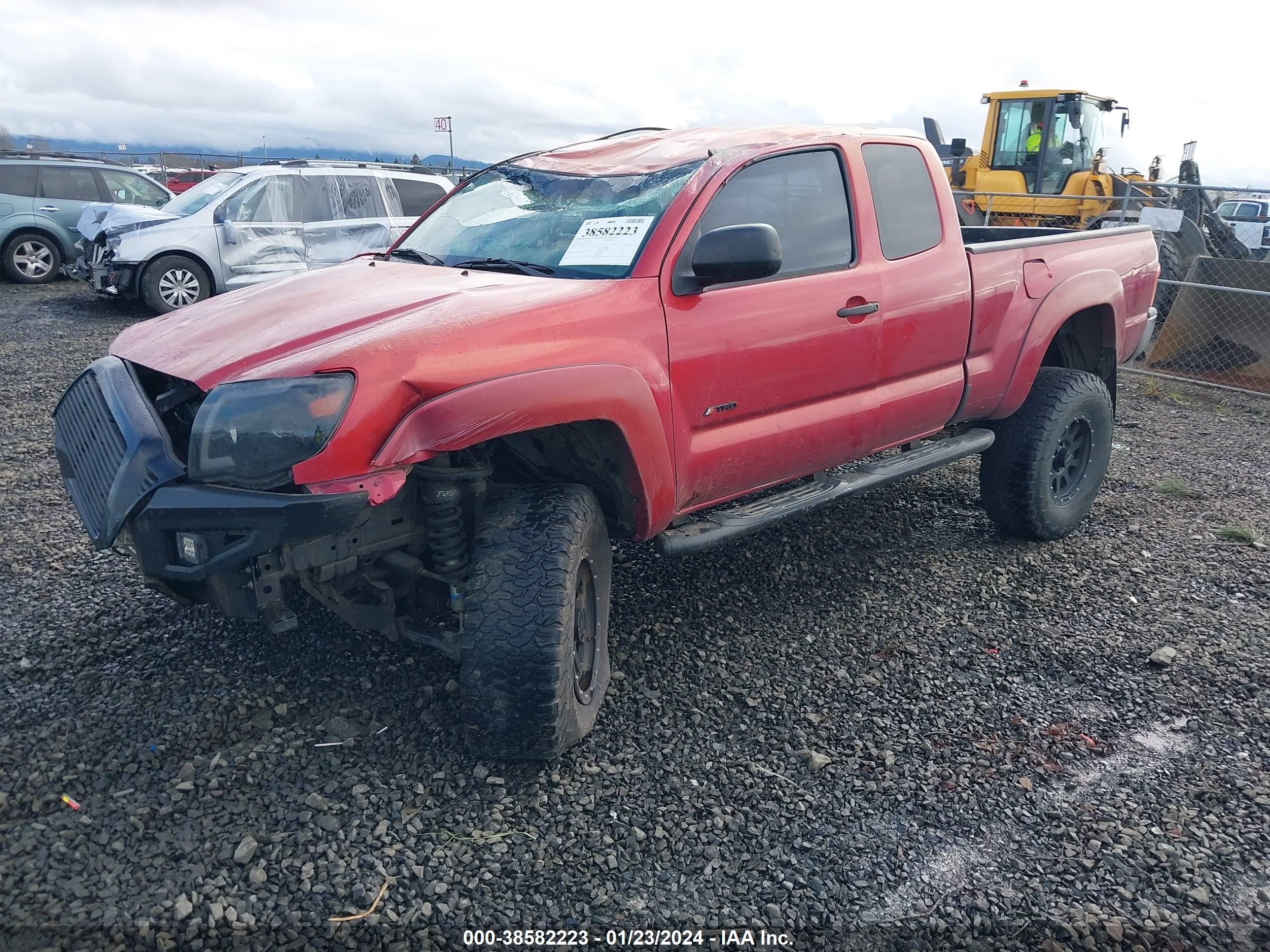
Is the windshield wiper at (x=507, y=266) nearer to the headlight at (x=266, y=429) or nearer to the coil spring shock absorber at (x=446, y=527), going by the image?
the coil spring shock absorber at (x=446, y=527)

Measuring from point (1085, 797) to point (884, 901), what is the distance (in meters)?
0.84

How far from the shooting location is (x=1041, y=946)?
2.24 m

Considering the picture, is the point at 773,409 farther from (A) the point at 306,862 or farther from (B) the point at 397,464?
(A) the point at 306,862

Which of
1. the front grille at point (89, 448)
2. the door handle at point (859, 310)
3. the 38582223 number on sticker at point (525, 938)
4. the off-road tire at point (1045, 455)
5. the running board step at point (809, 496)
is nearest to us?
the 38582223 number on sticker at point (525, 938)

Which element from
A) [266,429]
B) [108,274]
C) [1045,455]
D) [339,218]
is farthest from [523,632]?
[108,274]

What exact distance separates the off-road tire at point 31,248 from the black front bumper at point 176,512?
12.4 m

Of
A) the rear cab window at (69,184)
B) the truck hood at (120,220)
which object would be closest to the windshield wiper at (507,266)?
the truck hood at (120,220)

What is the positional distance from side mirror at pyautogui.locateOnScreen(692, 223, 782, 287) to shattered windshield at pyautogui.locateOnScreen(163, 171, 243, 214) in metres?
9.42

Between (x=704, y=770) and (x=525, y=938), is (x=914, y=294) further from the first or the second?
(x=525, y=938)

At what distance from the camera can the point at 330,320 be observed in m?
2.75

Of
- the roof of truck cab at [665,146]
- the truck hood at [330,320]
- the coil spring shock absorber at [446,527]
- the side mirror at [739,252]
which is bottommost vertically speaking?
the coil spring shock absorber at [446,527]

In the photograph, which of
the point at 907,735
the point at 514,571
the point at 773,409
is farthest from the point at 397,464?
the point at 907,735

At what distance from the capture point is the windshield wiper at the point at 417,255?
3662mm

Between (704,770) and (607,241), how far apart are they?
178cm
